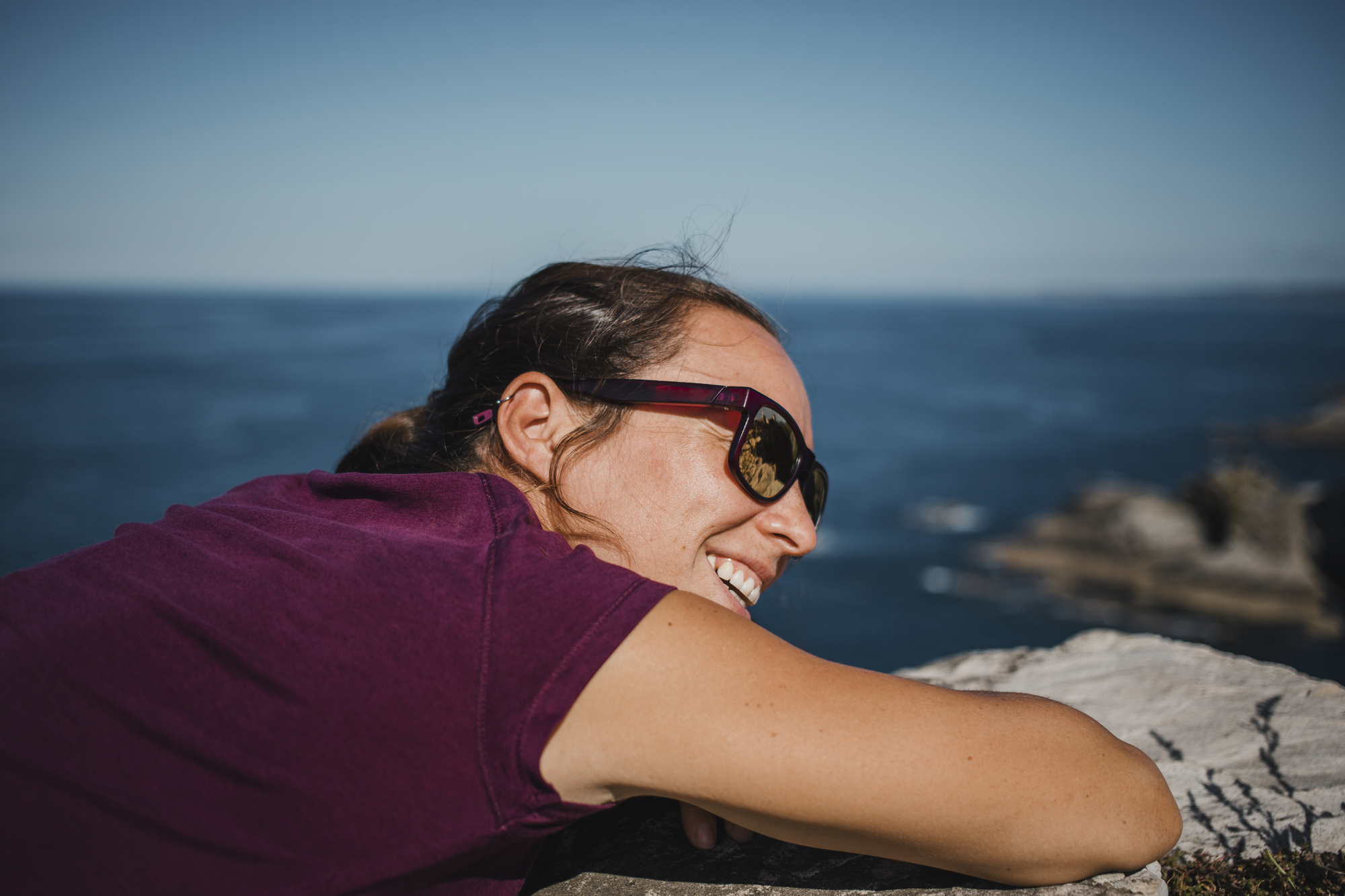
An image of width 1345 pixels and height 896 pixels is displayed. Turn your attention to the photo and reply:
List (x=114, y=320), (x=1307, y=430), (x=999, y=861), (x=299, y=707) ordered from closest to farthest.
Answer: (x=299, y=707), (x=999, y=861), (x=1307, y=430), (x=114, y=320)

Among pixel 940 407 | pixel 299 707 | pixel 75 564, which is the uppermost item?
pixel 75 564

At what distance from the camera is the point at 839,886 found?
202 centimetres

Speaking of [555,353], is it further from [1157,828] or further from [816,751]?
[1157,828]

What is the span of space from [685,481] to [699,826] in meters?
0.95

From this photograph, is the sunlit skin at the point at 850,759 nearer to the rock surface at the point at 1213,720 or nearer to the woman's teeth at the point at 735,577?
the woman's teeth at the point at 735,577

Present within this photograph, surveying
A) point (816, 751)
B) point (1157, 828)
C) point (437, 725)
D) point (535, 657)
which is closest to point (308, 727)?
point (437, 725)

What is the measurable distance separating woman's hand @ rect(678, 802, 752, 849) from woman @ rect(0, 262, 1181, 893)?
1.84 ft

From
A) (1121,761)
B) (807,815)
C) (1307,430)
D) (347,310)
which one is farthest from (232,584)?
(347,310)

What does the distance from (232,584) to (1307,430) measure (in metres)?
48.7

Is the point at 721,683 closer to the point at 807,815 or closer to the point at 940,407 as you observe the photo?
the point at 807,815

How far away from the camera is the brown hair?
207 cm

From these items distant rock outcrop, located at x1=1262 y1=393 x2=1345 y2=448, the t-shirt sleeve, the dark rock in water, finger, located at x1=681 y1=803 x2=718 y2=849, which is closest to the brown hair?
the t-shirt sleeve

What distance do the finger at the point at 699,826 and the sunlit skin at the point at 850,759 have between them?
2.06 ft

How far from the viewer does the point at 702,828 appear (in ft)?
6.88
